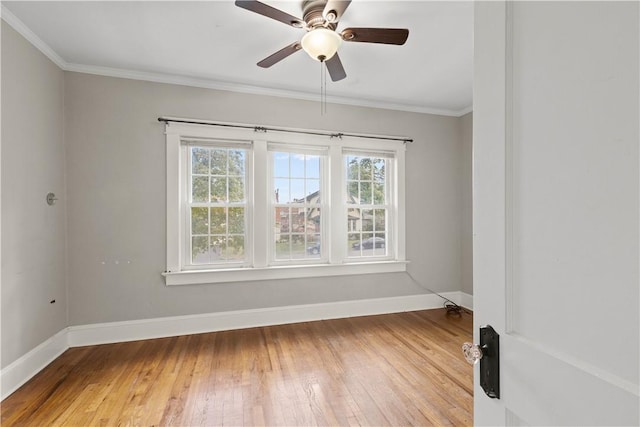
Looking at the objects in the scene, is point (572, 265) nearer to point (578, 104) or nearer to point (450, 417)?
point (578, 104)

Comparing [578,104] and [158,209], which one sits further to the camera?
[158,209]

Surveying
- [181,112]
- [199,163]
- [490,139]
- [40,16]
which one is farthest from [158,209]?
[490,139]

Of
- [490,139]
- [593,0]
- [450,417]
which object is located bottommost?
[450,417]

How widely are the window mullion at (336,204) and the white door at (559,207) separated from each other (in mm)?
2781

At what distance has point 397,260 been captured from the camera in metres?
3.80

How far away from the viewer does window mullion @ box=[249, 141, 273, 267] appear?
129 inches

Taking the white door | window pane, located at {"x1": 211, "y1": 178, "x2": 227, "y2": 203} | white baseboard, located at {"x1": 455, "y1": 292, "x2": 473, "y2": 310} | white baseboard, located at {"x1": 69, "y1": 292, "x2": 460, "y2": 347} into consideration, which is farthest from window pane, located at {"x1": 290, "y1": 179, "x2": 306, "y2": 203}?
the white door

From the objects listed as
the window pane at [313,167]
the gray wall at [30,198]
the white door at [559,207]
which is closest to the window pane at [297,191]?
the window pane at [313,167]

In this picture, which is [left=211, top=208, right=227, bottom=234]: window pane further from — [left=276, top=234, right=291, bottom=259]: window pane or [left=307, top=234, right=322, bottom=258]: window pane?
[left=307, top=234, right=322, bottom=258]: window pane

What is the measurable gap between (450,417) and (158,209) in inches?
119

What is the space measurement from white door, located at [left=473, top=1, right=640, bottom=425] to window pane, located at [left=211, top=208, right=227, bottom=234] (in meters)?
2.89

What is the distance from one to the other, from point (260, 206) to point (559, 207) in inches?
116

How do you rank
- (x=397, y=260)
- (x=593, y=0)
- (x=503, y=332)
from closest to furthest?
(x=593, y=0), (x=503, y=332), (x=397, y=260)

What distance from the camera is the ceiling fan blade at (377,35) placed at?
187cm
